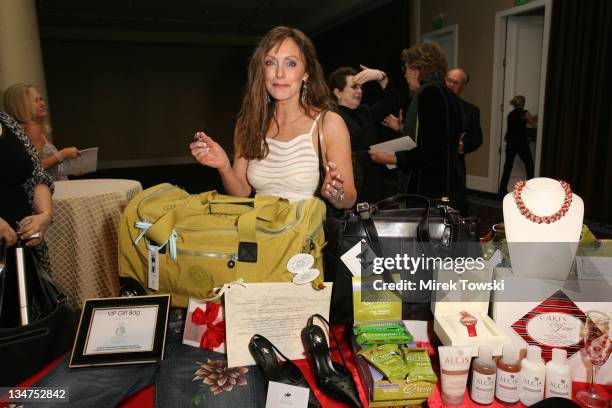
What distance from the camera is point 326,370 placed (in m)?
0.92

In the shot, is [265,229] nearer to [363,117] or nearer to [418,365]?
[418,365]

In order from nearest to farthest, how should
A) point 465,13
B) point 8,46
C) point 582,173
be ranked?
1. point 8,46
2. point 582,173
3. point 465,13

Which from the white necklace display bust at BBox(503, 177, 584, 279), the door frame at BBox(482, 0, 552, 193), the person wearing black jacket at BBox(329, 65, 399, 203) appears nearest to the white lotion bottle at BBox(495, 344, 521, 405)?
the white necklace display bust at BBox(503, 177, 584, 279)

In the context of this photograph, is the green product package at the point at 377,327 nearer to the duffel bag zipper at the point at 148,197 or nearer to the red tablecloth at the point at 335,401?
the red tablecloth at the point at 335,401

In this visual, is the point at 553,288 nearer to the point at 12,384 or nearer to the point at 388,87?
the point at 12,384

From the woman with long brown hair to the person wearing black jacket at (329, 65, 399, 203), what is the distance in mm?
769

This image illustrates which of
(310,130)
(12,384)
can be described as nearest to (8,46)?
(310,130)

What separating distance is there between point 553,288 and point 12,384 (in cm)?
118

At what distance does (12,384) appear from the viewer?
3.12 ft

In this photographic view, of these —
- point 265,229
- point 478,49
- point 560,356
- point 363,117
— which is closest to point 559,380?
point 560,356

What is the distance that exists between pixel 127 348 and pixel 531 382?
85cm

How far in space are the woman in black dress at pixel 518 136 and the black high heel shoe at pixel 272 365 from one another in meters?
5.16

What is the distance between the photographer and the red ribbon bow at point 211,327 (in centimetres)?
104

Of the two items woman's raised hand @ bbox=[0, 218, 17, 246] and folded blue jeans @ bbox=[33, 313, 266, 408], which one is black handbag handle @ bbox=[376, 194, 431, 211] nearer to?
folded blue jeans @ bbox=[33, 313, 266, 408]
